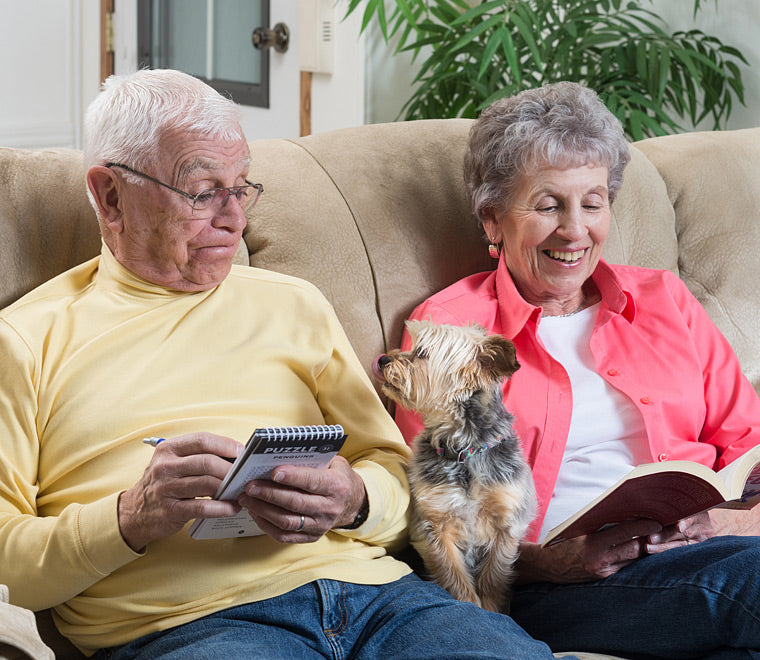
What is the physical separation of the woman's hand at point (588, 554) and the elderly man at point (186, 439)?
210 mm

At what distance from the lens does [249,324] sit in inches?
57.8

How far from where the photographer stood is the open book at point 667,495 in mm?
1222

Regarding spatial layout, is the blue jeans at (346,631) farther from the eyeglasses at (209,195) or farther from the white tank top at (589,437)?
the eyeglasses at (209,195)

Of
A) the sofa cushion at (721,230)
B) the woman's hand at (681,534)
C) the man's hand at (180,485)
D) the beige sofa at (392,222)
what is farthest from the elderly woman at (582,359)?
the man's hand at (180,485)

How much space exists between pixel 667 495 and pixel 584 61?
2.36 m

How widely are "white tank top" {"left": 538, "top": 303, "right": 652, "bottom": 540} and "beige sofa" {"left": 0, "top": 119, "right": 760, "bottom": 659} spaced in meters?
0.32

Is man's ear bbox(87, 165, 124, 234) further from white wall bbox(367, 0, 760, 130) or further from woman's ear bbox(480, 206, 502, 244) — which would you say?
white wall bbox(367, 0, 760, 130)

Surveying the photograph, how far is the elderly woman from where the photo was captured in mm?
1479

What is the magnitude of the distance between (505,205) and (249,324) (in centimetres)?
58

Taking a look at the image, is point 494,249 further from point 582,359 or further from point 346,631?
point 346,631

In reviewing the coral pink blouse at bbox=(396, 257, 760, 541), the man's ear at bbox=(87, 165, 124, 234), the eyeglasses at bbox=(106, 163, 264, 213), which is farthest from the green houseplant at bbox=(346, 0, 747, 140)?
the man's ear at bbox=(87, 165, 124, 234)

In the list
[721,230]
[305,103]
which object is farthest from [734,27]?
[305,103]

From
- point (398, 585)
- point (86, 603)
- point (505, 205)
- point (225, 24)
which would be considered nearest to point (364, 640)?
point (398, 585)

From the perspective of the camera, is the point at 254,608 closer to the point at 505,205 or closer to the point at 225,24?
the point at 505,205
